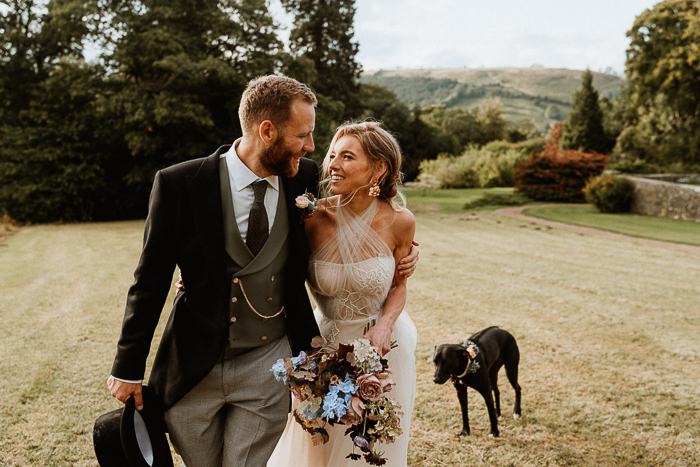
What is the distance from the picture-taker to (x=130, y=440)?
203 cm

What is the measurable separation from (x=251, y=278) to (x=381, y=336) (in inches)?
32.8

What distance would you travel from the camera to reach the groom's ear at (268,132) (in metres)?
2.19

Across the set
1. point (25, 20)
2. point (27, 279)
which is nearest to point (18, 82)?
point (25, 20)

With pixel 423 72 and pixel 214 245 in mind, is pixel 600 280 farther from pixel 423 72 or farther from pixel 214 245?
pixel 423 72

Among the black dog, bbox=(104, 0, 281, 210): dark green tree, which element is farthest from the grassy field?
bbox=(104, 0, 281, 210): dark green tree

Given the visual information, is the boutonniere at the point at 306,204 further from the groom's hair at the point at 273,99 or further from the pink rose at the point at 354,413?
the pink rose at the point at 354,413

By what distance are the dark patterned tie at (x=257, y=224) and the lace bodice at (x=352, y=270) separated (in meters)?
0.64

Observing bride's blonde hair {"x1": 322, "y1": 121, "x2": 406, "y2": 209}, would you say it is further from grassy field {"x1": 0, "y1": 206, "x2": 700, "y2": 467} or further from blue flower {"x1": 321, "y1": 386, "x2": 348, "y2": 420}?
grassy field {"x1": 0, "y1": 206, "x2": 700, "y2": 467}

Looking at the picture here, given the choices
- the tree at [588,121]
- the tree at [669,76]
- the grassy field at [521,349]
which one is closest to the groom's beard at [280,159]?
the grassy field at [521,349]

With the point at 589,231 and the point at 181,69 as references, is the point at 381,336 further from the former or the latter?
the point at 181,69

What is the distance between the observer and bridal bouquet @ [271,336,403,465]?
1.98 m

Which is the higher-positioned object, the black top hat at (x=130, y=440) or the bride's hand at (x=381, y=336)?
the bride's hand at (x=381, y=336)

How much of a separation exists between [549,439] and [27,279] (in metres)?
10.2

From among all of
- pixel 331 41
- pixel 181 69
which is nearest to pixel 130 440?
pixel 181 69
